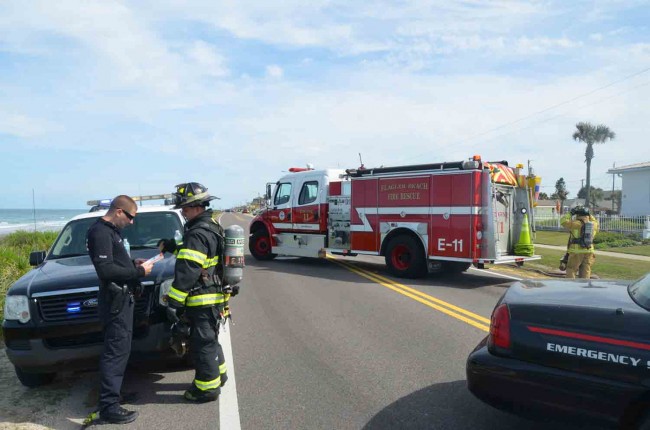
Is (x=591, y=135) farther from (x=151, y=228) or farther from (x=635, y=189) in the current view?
(x=151, y=228)

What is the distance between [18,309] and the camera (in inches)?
180

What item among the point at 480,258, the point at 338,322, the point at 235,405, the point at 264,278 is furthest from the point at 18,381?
the point at 480,258

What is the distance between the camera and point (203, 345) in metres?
4.46

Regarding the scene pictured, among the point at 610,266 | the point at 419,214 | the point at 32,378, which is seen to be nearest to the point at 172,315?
the point at 32,378

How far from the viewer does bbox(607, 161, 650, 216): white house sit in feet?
124

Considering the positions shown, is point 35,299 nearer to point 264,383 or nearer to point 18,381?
point 18,381

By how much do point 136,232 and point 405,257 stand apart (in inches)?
273

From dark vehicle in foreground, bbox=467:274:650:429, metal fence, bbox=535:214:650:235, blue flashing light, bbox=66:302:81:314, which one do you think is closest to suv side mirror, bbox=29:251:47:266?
blue flashing light, bbox=66:302:81:314

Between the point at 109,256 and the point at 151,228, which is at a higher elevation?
the point at 151,228

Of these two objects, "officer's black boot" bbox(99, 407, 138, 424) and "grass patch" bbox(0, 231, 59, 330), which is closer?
"officer's black boot" bbox(99, 407, 138, 424)

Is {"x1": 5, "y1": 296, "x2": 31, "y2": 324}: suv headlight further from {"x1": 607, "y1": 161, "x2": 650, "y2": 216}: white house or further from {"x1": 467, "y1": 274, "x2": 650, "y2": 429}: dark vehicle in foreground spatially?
{"x1": 607, "y1": 161, "x2": 650, "y2": 216}: white house

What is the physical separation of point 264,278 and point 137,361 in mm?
7581

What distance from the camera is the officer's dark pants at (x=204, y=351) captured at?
14.6 ft

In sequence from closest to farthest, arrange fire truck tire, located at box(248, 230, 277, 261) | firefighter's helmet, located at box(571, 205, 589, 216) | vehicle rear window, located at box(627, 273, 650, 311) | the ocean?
vehicle rear window, located at box(627, 273, 650, 311) < firefighter's helmet, located at box(571, 205, 589, 216) < fire truck tire, located at box(248, 230, 277, 261) < the ocean
